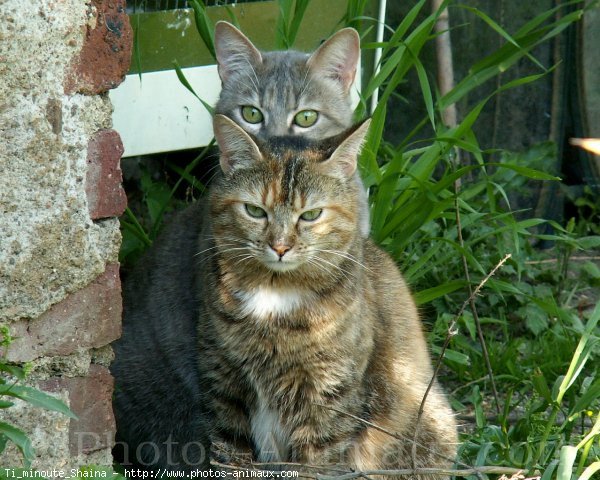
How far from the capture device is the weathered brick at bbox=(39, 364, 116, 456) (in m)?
2.52

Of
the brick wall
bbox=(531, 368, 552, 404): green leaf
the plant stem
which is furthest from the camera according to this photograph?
bbox=(531, 368, 552, 404): green leaf

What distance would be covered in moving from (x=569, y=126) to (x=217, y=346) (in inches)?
126

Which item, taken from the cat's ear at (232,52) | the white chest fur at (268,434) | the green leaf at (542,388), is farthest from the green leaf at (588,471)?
the cat's ear at (232,52)

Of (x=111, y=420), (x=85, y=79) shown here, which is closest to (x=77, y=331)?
(x=111, y=420)

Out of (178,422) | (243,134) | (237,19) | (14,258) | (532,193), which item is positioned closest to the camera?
(14,258)

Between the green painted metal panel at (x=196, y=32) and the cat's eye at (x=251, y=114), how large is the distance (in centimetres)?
46

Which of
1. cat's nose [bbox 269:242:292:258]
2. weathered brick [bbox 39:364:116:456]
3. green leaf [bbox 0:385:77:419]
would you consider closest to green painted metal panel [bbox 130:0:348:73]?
cat's nose [bbox 269:242:292:258]

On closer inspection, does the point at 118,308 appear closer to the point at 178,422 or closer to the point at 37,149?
the point at 37,149

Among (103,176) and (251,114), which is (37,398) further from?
(251,114)

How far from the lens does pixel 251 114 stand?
3.56m

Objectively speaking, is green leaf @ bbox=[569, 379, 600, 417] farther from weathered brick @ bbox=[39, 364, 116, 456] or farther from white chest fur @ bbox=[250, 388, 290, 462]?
weathered brick @ bbox=[39, 364, 116, 456]

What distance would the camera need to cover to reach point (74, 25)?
2346 mm

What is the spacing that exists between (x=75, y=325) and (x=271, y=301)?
1.89ft

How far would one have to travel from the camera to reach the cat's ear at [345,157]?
271 centimetres
